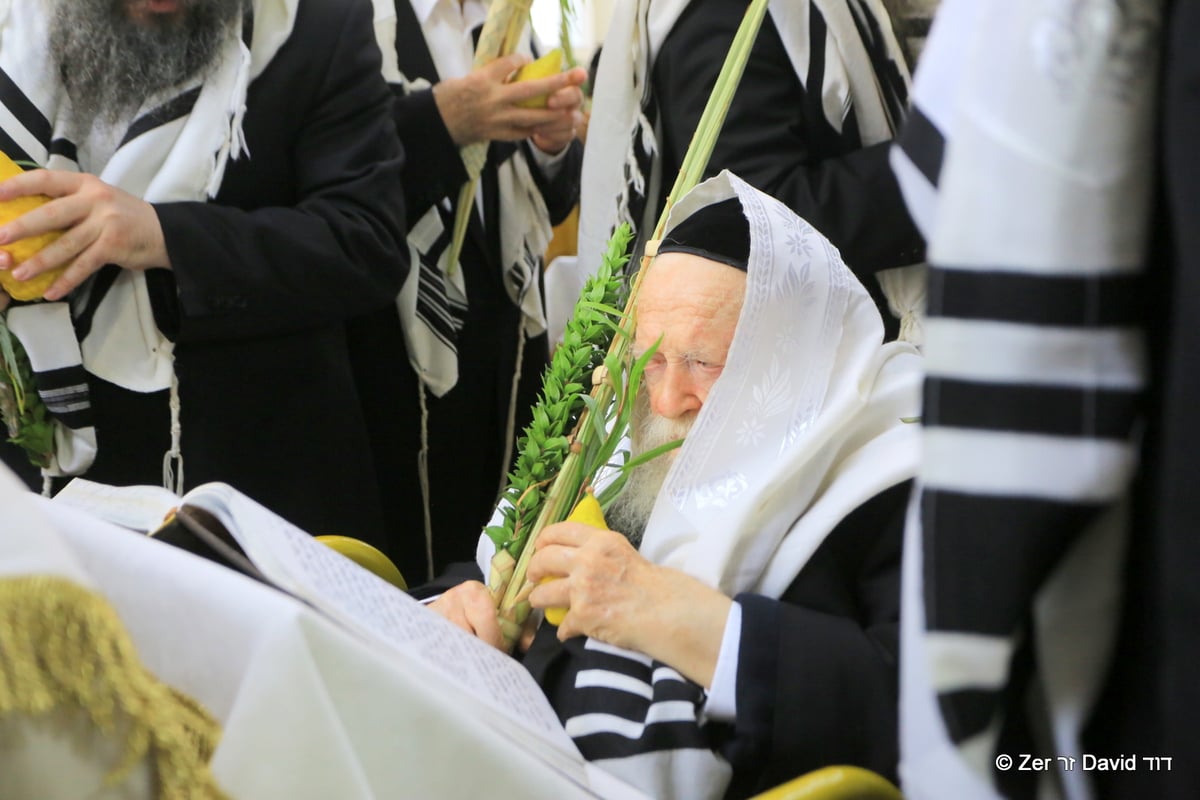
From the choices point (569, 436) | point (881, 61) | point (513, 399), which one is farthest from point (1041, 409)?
point (513, 399)

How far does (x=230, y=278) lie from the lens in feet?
6.79

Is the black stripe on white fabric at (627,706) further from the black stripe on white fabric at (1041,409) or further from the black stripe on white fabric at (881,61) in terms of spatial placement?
the black stripe on white fabric at (881,61)

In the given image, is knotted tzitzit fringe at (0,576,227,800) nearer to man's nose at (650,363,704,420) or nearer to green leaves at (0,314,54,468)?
man's nose at (650,363,704,420)

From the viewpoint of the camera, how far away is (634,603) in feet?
4.46

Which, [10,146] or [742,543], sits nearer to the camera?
[742,543]

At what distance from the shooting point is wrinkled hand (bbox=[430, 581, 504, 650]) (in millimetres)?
1516

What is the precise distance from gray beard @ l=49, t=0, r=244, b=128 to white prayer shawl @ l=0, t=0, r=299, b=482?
0.02m

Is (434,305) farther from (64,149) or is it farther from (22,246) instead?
(22,246)

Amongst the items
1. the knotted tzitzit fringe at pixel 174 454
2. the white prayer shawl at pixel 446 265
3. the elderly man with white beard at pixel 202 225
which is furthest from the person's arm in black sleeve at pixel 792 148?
the knotted tzitzit fringe at pixel 174 454

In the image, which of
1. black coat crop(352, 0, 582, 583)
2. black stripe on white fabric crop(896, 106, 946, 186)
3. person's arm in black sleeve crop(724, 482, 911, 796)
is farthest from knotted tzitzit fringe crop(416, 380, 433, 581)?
black stripe on white fabric crop(896, 106, 946, 186)

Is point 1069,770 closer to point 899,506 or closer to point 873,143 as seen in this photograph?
point 899,506

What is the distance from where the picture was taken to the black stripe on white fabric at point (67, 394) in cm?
204

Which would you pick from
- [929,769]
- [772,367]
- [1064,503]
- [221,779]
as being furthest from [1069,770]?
[772,367]

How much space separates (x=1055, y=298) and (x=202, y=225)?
1.69 meters
